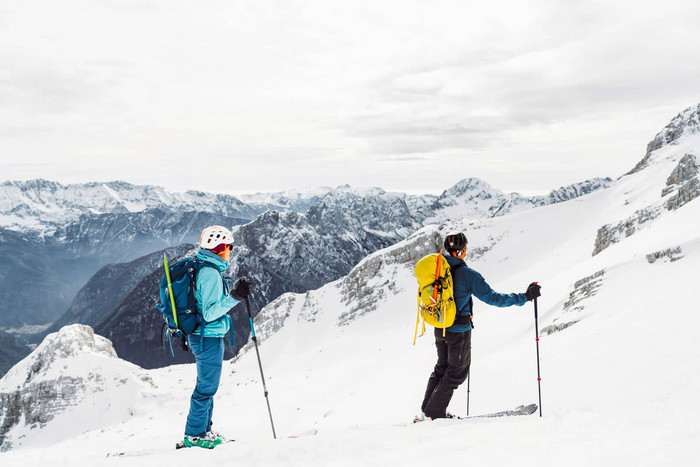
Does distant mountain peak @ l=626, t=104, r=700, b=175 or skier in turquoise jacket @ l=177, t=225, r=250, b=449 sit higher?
distant mountain peak @ l=626, t=104, r=700, b=175

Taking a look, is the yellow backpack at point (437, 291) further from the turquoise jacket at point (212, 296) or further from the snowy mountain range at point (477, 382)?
the turquoise jacket at point (212, 296)

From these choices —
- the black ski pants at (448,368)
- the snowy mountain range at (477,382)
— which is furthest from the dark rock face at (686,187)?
the black ski pants at (448,368)

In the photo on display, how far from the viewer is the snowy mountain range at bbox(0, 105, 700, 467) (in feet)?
20.0

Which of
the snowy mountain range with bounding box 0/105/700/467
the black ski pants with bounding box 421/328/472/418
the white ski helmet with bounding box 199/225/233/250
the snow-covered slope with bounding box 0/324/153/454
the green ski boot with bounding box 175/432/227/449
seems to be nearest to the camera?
the snowy mountain range with bounding box 0/105/700/467

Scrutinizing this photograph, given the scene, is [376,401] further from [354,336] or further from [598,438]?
[354,336]

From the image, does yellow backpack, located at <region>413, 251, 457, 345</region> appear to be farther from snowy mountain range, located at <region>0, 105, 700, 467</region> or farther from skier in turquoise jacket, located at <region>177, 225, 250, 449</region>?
skier in turquoise jacket, located at <region>177, 225, 250, 449</region>

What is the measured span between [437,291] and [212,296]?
13.5ft

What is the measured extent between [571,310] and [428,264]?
10980 mm

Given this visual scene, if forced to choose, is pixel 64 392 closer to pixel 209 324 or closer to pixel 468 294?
pixel 209 324

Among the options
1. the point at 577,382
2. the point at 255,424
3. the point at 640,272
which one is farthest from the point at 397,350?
the point at 577,382

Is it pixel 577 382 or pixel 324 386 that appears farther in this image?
pixel 324 386

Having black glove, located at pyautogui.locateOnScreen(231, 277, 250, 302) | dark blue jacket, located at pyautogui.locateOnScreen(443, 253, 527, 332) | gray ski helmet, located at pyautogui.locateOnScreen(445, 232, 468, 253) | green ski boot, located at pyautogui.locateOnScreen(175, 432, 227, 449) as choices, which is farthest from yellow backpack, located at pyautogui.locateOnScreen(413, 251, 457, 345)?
green ski boot, located at pyautogui.locateOnScreen(175, 432, 227, 449)

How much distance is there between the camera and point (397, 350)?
3222 centimetres

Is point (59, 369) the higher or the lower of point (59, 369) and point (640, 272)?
the lower
